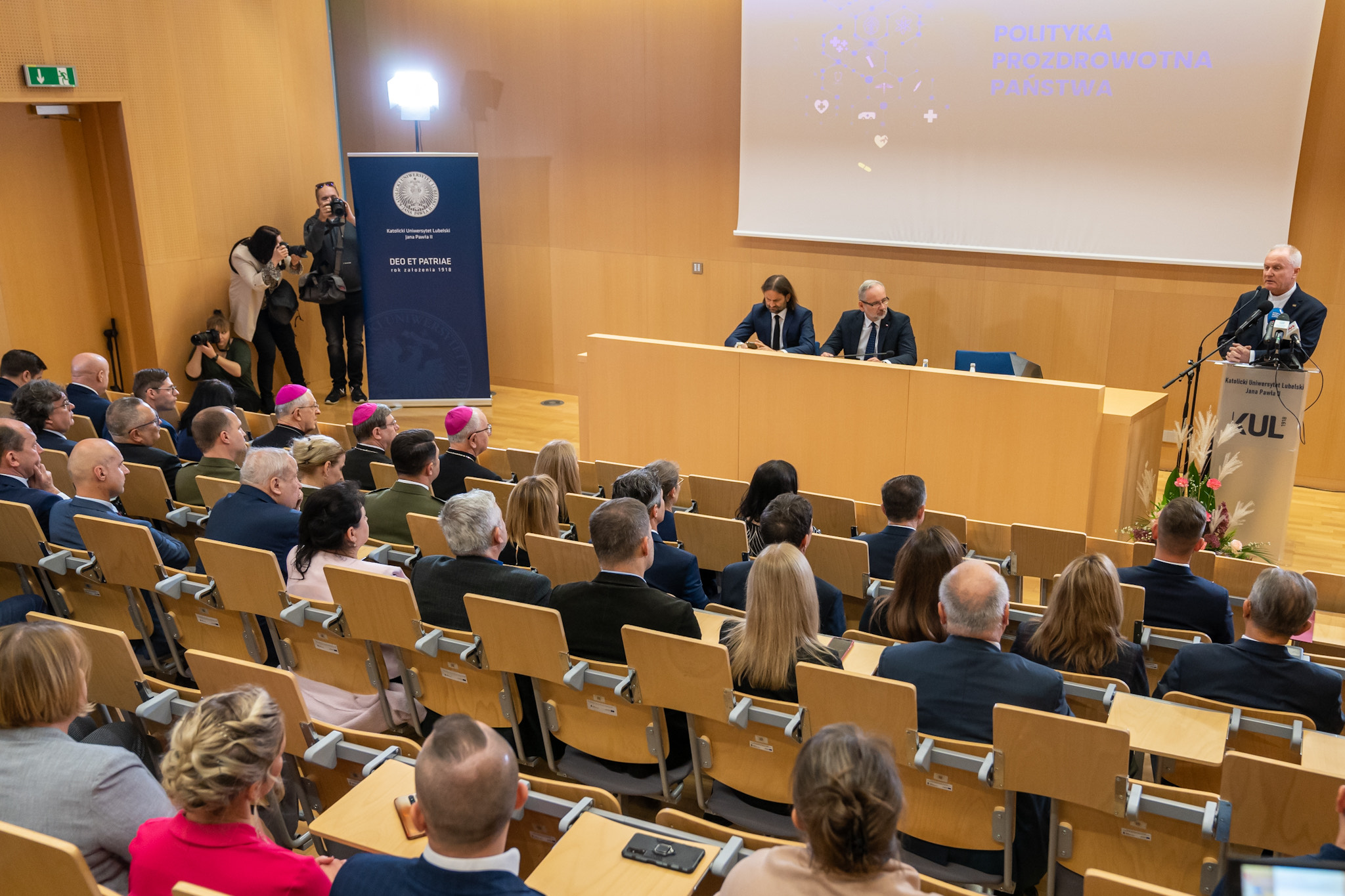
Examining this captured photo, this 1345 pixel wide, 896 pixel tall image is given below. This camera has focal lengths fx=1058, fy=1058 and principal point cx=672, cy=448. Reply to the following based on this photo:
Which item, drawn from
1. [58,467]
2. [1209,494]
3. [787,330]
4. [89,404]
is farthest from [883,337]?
[89,404]

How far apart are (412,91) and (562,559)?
667 centimetres

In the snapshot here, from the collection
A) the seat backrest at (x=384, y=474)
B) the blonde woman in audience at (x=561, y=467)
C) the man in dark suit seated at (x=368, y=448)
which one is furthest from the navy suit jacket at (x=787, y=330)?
the seat backrest at (x=384, y=474)

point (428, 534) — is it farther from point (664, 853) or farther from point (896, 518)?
point (664, 853)

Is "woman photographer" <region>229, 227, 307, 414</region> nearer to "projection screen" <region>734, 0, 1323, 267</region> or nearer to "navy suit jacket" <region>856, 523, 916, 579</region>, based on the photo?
"projection screen" <region>734, 0, 1323, 267</region>

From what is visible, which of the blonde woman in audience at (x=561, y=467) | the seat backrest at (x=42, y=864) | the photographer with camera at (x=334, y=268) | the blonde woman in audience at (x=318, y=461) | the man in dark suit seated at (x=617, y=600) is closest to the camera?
the seat backrest at (x=42, y=864)

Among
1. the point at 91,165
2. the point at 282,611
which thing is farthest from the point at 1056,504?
the point at 91,165

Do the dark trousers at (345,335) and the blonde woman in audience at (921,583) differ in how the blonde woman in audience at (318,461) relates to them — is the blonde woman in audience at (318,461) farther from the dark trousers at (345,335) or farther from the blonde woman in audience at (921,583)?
the dark trousers at (345,335)

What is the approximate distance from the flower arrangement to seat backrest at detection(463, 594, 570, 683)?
3421 millimetres

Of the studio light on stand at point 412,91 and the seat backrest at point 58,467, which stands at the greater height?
the studio light on stand at point 412,91

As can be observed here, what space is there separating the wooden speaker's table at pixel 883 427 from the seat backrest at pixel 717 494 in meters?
1.20

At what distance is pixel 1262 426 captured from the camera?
570 centimetres

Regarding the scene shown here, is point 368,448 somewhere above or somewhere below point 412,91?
below

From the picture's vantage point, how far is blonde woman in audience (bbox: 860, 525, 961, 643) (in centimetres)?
348

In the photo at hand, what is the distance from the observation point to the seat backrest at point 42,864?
1.99 metres
